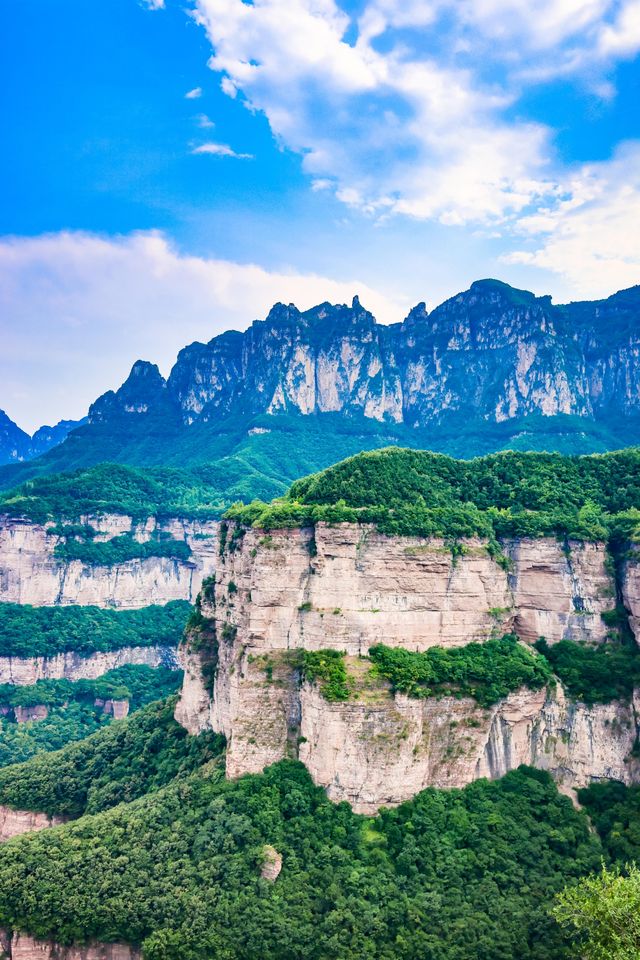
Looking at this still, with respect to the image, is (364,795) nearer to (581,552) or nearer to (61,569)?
(581,552)

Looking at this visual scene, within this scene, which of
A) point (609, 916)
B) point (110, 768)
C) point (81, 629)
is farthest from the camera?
point (81, 629)

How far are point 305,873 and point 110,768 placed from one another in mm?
19375

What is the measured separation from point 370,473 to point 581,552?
1349 centimetres

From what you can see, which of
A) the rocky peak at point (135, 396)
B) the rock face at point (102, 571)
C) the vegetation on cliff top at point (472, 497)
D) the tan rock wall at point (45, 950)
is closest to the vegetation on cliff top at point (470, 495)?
the vegetation on cliff top at point (472, 497)

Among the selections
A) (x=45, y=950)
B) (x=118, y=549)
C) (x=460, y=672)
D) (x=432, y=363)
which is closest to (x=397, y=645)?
(x=460, y=672)

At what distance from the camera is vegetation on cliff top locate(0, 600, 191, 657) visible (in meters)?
93.6

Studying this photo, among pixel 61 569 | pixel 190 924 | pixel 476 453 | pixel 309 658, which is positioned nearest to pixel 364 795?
pixel 309 658

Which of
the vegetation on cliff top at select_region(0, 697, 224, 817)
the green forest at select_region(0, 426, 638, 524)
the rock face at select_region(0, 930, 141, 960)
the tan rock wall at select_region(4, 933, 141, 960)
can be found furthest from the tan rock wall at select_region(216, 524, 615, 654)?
the rock face at select_region(0, 930, 141, 960)

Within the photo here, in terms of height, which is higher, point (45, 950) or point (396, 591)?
point (396, 591)

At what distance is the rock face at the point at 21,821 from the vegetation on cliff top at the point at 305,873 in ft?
28.4

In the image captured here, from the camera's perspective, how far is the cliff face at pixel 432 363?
146m

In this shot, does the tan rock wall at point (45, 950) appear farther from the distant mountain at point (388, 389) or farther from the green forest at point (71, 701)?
the distant mountain at point (388, 389)

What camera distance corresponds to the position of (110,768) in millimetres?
53156

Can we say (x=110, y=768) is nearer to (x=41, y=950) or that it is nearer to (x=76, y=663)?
(x=41, y=950)
